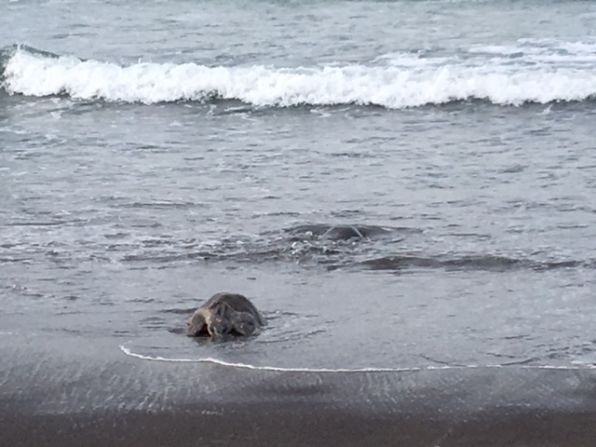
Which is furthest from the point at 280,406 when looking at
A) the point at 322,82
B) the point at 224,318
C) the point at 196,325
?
the point at 322,82

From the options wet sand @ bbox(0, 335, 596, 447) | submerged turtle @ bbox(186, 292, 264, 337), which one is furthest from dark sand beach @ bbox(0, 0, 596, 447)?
submerged turtle @ bbox(186, 292, 264, 337)

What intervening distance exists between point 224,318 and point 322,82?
9402 millimetres

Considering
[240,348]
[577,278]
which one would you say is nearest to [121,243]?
[240,348]

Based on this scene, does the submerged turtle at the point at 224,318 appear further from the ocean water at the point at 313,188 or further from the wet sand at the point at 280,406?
the wet sand at the point at 280,406

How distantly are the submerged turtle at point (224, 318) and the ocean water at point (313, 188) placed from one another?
0.34 ft

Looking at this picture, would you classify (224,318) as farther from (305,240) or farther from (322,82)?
(322,82)

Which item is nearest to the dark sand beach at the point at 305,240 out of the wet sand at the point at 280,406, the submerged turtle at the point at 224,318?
the wet sand at the point at 280,406

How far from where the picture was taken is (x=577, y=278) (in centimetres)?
841

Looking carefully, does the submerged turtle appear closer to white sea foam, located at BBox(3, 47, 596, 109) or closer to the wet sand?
the wet sand

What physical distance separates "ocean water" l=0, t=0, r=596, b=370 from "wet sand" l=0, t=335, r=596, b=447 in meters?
0.27

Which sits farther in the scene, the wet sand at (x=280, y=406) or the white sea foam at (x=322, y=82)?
the white sea foam at (x=322, y=82)

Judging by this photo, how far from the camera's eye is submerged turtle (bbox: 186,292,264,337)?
7363 mm

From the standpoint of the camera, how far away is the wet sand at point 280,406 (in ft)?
19.8

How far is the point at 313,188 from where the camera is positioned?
36.5 feet
